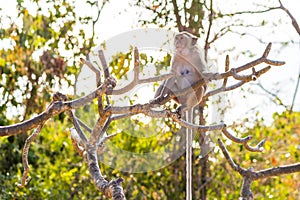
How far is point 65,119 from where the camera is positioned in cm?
480

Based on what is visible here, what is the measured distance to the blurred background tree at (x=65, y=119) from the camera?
4375mm

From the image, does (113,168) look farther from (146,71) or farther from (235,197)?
(146,71)

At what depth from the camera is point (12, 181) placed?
14.1ft

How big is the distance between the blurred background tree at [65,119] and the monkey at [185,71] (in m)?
1.47

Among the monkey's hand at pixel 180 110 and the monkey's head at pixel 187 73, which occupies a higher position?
the monkey's head at pixel 187 73

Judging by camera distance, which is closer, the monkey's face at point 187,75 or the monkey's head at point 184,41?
the monkey's face at point 187,75

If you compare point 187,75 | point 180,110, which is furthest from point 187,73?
point 180,110

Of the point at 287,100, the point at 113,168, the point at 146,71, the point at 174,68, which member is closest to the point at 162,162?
the point at 113,168

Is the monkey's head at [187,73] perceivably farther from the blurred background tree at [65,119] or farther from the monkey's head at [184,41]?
the blurred background tree at [65,119]

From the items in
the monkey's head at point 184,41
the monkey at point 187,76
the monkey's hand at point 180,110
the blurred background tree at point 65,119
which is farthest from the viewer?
the blurred background tree at point 65,119

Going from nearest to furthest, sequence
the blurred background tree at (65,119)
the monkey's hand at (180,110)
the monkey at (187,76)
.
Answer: the monkey's hand at (180,110), the monkey at (187,76), the blurred background tree at (65,119)

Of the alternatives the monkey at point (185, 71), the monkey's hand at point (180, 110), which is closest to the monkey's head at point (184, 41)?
the monkey at point (185, 71)

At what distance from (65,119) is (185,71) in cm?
223

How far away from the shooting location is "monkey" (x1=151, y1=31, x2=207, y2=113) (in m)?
2.54
